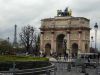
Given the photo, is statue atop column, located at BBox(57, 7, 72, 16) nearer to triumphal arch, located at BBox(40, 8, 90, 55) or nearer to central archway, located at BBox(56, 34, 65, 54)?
triumphal arch, located at BBox(40, 8, 90, 55)

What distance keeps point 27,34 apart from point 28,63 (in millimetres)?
78090

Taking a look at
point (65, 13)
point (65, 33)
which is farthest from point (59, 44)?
point (65, 13)

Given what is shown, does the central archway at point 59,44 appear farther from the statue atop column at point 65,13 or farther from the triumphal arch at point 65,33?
the statue atop column at point 65,13

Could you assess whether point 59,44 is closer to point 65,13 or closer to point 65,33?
point 65,33

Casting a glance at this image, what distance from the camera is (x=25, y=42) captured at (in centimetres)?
10569

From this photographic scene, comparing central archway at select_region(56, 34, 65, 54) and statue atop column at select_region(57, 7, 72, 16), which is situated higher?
statue atop column at select_region(57, 7, 72, 16)

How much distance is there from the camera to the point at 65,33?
114 m

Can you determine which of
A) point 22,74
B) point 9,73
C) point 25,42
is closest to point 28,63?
point 22,74

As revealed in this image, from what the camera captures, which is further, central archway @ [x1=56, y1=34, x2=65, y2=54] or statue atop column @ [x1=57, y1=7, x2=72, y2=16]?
statue atop column @ [x1=57, y1=7, x2=72, y2=16]

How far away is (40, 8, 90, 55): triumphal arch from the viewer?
361 ft

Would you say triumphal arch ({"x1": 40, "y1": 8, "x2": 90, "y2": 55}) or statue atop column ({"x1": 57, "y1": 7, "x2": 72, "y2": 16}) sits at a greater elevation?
statue atop column ({"x1": 57, "y1": 7, "x2": 72, "y2": 16})

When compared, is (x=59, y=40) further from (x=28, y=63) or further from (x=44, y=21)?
(x=28, y=63)

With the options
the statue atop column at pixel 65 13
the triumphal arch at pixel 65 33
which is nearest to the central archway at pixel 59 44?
the triumphal arch at pixel 65 33

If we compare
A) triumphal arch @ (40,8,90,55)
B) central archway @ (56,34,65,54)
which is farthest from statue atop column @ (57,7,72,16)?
central archway @ (56,34,65,54)
